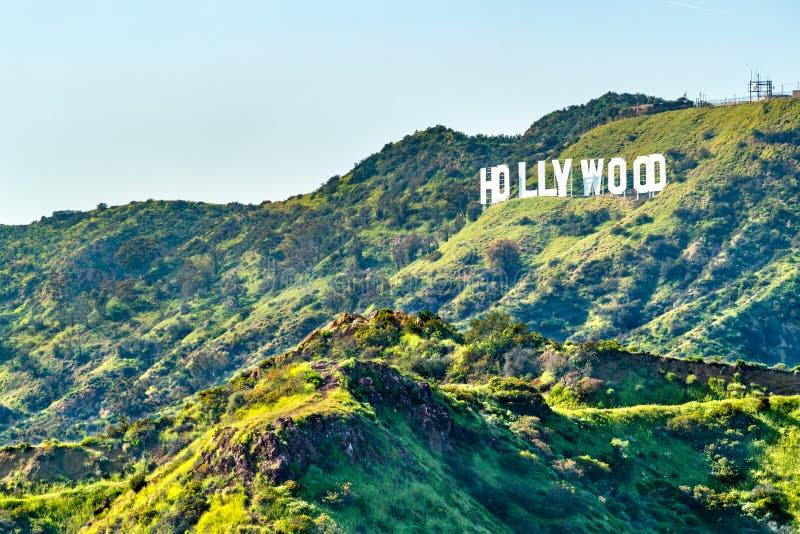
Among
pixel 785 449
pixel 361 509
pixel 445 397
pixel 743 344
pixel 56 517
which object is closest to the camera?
pixel 361 509

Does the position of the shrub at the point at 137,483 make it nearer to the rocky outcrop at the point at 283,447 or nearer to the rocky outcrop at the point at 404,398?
the rocky outcrop at the point at 283,447

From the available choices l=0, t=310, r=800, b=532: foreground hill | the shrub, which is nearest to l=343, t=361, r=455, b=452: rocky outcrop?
l=0, t=310, r=800, b=532: foreground hill

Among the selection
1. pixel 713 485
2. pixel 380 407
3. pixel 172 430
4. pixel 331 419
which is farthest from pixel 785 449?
pixel 172 430

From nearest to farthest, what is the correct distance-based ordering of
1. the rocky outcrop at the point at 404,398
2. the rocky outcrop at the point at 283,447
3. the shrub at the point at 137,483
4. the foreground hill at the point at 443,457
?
the rocky outcrop at the point at 283,447, the foreground hill at the point at 443,457, the shrub at the point at 137,483, the rocky outcrop at the point at 404,398

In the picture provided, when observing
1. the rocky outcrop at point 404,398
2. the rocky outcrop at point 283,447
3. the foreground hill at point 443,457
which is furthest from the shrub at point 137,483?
the rocky outcrop at point 404,398

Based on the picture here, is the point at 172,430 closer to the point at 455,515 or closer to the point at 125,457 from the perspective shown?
the point at 125,457

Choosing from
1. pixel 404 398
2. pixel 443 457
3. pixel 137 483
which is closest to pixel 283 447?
pixel 137 483

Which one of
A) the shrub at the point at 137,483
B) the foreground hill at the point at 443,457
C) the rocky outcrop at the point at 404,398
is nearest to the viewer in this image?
the foreground hill at the point at 443,457

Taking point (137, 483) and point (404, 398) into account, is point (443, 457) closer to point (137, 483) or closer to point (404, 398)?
point (404, 398)
